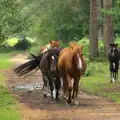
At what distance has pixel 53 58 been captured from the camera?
58.7ft

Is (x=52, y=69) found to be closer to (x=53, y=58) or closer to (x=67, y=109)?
(x=53, y=58)

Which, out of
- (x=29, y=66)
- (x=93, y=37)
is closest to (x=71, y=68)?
(x=29, y=66)

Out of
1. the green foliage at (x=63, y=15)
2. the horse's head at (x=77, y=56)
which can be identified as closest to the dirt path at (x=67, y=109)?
the horse's head at (x=77, y=56)

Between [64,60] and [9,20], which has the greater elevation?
[9,20]

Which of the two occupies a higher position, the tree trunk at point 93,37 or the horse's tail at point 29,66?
the horse's tail at point 29,66

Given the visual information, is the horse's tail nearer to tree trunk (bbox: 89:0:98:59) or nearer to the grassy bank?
the grassy bank

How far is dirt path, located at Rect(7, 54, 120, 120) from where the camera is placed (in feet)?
45.7

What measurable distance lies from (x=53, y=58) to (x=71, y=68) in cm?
132

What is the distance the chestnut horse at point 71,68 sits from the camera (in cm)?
1655

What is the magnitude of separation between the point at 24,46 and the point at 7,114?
275 feet

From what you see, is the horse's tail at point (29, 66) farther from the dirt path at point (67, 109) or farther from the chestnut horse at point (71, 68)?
the chestnut horse at point (71, 68)

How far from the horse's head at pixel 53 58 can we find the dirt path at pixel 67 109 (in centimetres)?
129

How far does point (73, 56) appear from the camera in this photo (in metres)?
16.7

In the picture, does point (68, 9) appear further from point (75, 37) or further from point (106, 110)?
point (106, 110)
